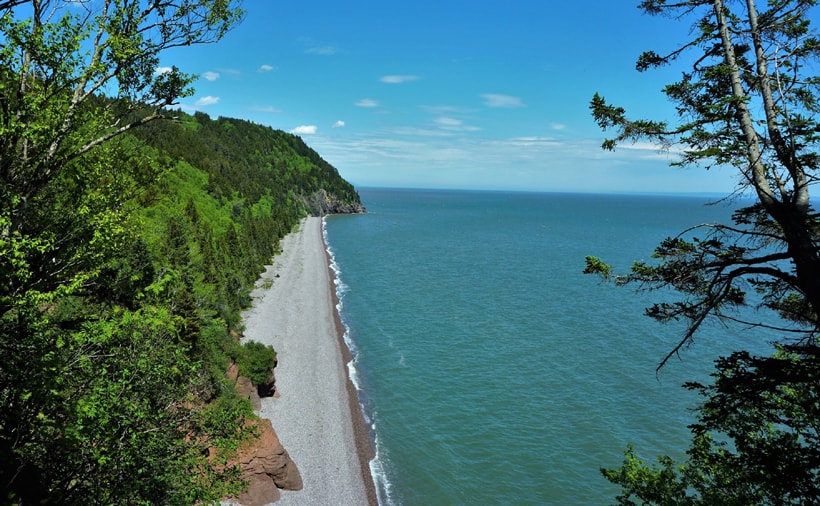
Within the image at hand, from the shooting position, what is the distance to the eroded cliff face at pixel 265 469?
67.4ft

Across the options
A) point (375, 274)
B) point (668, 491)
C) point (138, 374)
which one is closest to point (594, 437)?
point (668, 491)

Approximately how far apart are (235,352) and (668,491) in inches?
1016

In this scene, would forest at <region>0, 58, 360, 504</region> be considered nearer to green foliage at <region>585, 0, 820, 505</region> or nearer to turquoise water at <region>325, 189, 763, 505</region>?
green foliage at <region>585, 0, 820, 505</region>

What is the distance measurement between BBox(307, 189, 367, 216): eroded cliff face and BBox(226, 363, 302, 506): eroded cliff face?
151 metres

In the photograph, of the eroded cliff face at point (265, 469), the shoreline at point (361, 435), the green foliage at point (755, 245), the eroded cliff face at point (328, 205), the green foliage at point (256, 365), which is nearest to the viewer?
the green foliage at point (755, 245)

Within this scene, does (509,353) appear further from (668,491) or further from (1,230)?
(1,230)

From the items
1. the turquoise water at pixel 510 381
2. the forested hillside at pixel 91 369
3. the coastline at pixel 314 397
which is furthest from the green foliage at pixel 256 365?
the forested hillside at pixel 91 369

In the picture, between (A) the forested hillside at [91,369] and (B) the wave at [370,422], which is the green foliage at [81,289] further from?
(B) the wave at [370,422]

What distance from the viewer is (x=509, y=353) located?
39.1 meters

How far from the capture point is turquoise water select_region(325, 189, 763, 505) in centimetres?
2422

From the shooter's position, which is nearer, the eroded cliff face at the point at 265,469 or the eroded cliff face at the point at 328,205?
the eroded cliff face at the point at 265,469

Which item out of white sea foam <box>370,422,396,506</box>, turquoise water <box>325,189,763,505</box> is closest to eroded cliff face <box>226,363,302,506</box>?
white sea foam <box>370,422,396,506</box>

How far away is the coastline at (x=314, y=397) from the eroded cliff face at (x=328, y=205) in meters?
116

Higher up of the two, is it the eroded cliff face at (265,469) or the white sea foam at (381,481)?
the eroded cliff face at (265,469)
